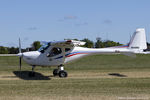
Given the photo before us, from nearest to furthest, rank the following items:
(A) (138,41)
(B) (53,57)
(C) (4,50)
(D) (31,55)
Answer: (D) (31,55), (B) (53,57), (A) (138,41), (C) (4,50)

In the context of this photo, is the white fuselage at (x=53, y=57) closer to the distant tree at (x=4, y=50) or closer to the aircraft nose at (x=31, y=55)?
the aircraft nose at (x=31, y=55)

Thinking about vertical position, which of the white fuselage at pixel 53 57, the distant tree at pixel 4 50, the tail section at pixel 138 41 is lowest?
the white fuselage at pixel 53 57

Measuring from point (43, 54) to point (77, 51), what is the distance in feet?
7.94

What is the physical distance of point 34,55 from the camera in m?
18.9

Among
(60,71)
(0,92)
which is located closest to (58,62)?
(60,71)

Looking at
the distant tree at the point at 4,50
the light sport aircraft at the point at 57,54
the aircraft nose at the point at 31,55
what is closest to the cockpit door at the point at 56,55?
the light sport aircraft at the point at 57,54

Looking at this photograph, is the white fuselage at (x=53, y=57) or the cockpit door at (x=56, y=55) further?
the cockpit door at (x=56, y=55)

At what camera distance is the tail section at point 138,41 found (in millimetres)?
20641

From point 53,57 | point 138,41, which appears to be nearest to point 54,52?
point 53,57

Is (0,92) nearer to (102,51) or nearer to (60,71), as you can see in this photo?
(60,71)

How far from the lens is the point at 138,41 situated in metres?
20.8

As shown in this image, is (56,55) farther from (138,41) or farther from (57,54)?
(138,41)

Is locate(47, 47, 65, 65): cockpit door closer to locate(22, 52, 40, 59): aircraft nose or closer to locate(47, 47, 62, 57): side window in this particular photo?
locate(47, 47, 62, 57): side window

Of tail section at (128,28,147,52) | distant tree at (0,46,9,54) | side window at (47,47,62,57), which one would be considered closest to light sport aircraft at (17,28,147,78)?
side window at (47,47,62,57)
